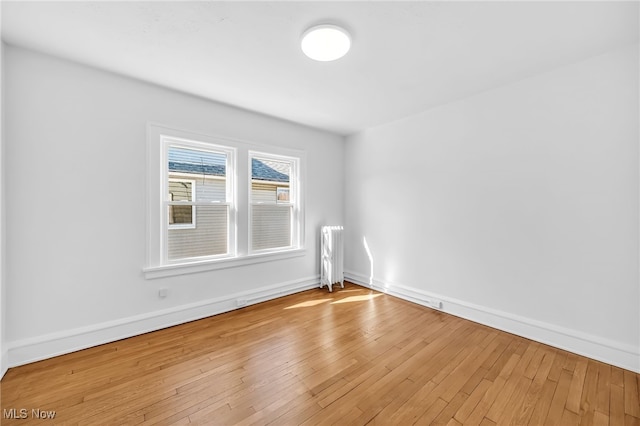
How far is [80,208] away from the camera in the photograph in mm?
2227

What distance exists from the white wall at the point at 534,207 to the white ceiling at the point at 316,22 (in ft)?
1.08

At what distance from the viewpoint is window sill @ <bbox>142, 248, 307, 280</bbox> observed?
2588mm

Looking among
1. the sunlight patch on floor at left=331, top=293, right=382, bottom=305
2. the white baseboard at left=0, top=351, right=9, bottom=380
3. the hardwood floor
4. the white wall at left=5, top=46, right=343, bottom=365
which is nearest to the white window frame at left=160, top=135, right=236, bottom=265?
the white wall at left=5, top=46, right=343, bottom=365

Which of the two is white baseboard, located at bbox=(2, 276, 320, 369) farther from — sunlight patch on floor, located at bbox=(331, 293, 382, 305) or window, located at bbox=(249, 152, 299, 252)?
sunlight patch on floor, located at bbox=(331, 293, 382, 305)

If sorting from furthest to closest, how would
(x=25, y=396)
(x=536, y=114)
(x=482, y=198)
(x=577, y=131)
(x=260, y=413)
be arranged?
(x=482, y=198)
(x=536, y=114)
(x=577, y=131)
(x=25, y=396)
(x=260, y=413)

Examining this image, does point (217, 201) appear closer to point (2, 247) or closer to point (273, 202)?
point (273, 202)

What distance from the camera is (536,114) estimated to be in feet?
7.92

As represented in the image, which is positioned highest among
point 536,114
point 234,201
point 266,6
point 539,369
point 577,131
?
point 266,6

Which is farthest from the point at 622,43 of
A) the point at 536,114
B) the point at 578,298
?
the point at 578,298

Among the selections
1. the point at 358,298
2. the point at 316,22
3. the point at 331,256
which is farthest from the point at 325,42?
the point at 358,298

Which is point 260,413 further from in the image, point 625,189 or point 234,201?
point 625,189

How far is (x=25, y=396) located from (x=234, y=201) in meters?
2.24
